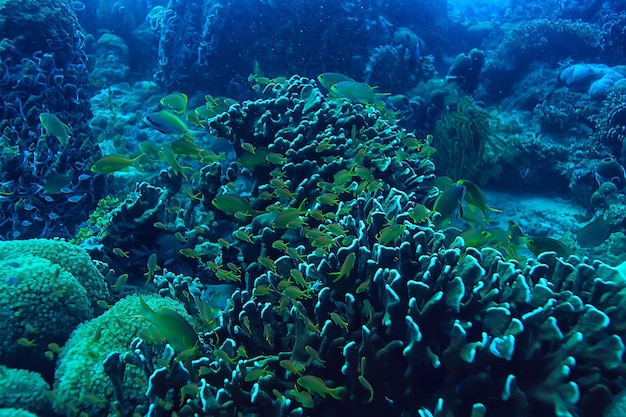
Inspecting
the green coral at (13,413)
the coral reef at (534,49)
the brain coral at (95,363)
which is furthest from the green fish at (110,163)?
the coral reef at (534,49)

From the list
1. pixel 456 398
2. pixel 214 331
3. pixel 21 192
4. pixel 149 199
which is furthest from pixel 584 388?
pixel 21 192

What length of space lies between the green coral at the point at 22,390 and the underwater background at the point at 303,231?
18 mm

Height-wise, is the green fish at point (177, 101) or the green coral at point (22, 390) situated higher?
the green fish at point (177, 101)

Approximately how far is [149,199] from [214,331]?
263 cm

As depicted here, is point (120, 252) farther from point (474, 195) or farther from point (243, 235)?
point (474, 195)

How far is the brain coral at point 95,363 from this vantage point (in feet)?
10.4

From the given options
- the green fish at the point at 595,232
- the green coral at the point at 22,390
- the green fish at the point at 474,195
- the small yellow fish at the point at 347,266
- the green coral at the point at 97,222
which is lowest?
the green coral at the point at 97,222

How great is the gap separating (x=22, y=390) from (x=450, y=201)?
4.03 metres

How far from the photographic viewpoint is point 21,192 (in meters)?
6.46

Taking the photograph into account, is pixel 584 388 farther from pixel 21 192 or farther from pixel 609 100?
pixel 609 100

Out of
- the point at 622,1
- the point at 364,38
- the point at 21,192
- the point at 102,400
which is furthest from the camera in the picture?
the point at 622,1

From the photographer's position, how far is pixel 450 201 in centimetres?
359

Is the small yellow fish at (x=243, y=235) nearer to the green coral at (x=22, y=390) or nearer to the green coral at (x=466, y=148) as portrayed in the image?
the green coral at (x=22, y=390)

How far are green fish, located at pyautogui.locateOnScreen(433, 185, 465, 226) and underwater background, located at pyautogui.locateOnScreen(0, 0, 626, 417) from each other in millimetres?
22
